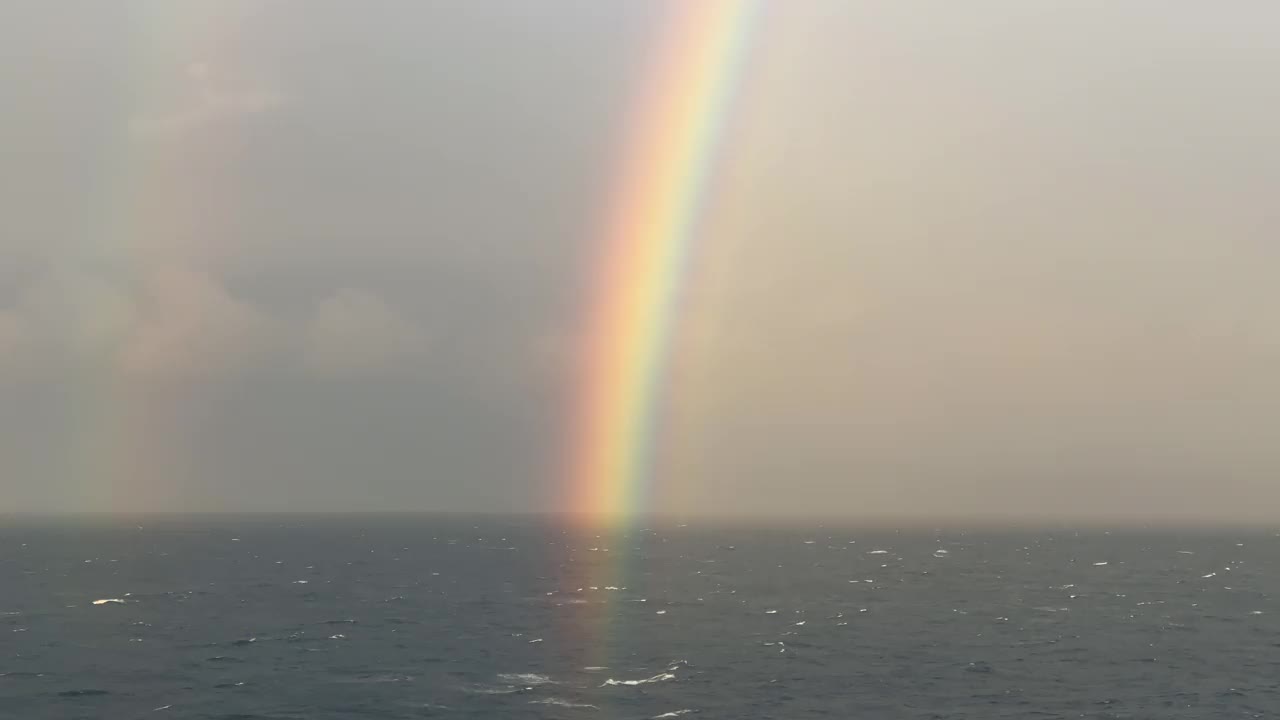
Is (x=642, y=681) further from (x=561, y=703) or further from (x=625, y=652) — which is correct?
(x=625, y=652)

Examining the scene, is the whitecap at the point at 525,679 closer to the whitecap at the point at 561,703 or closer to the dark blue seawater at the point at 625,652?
the dark blue seawater at the point at 625,652

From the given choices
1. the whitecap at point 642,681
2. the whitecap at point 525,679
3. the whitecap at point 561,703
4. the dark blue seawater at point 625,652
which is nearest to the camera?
the whitecap at point 561,703

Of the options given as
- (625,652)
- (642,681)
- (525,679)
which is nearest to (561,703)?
(525,679)

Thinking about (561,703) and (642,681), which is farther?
(642,681)

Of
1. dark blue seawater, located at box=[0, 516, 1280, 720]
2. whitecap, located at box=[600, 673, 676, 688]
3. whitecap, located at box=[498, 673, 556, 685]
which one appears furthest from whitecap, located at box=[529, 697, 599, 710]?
whitecap, located at box=[498, 673, 556, 685]

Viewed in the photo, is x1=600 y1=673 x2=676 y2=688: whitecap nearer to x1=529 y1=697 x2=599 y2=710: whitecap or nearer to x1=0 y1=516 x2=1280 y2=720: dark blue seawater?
x1=0 y1=516 x2=1280 y2=720: dark blue seawater

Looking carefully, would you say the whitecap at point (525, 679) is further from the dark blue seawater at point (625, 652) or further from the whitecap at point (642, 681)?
the whitecap at point (642, 681)

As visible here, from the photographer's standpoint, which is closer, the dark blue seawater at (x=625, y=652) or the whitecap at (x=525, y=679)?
the dark blue seawater at (x=625, y=652)

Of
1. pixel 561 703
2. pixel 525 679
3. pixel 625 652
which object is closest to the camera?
pixel 561 703

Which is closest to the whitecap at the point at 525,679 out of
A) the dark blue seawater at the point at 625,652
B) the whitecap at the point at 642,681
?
the dark blue seawater at the point at 625,652

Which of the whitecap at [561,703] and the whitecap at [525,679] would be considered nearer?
the whitecap at [561,703]

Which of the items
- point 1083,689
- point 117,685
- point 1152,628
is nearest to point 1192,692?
point 1083,689

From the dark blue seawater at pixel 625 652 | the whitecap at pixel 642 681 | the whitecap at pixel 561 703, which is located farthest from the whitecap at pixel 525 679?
the whitecap at pixel 561 703

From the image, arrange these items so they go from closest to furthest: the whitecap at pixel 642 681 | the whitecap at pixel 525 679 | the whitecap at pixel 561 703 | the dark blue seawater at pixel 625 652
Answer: the whitecap at pixel 561 703 < the dark blue seawater at pixel 625 652 < the whitecap at pixel 642 681 < the whitecap at pixel 525 679
